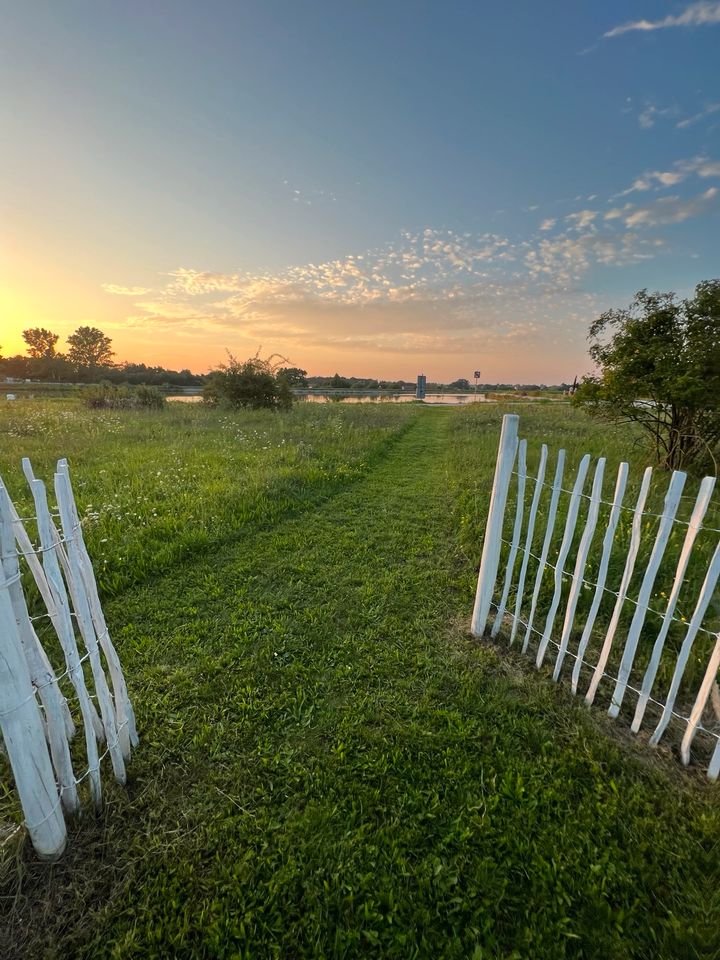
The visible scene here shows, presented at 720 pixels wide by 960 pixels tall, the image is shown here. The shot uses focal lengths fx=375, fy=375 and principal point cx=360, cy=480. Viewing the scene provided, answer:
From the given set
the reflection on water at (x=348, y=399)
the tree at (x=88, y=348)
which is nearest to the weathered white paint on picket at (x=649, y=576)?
the reflection on water at (x=348, y=399)

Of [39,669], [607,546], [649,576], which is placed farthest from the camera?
[607,546]

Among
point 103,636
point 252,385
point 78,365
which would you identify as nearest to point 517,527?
point 103,636

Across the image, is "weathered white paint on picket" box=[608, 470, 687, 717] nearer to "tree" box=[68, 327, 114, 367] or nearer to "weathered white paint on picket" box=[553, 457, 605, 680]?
"weathered white paint on picket" box=[553, 457, 605, 680]

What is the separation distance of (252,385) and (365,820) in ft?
69.4

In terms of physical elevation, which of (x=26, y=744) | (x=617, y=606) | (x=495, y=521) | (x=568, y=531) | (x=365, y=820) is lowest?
(x=365, y=820)

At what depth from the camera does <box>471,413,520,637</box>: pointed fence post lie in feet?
9.82

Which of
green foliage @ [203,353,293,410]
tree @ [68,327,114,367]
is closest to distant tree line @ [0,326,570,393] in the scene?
tree @ [68,327,114,367]

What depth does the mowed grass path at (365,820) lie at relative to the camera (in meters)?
1.57

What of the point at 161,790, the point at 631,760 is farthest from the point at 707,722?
the point at 161,790

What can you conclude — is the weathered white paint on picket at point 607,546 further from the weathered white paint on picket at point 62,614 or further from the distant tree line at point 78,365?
the distant tree line at point 78,365

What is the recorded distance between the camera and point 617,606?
2.45 m

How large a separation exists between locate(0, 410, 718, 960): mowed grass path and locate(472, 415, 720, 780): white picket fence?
334 mm

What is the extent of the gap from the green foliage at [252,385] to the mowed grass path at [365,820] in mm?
19088

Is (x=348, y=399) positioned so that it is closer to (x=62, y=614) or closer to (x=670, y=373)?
(x=670, y=373)
